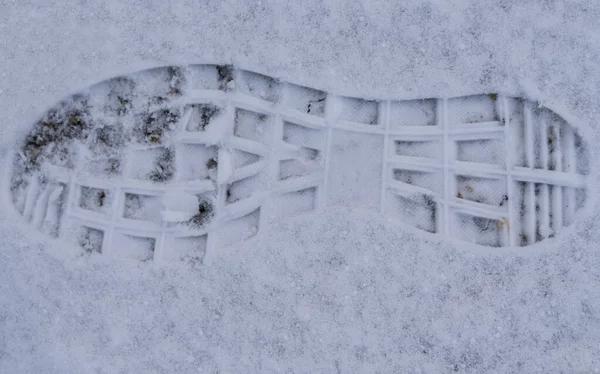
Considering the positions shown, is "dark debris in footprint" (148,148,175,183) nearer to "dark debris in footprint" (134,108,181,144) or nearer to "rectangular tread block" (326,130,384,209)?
"dark debris in footprint" (134,108,181,144)

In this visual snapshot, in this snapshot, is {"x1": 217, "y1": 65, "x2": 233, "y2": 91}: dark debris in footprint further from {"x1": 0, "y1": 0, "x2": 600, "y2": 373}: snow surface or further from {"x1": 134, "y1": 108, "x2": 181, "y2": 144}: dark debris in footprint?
{"x1": 134, "y1": 108, "x2": 181, "y2": 144}: dark debris in footprint

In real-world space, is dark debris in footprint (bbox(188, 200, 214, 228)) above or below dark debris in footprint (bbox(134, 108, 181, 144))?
below

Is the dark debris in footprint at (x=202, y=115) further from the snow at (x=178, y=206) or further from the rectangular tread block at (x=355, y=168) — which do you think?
the rectangular tread block at (x=355, y=168)

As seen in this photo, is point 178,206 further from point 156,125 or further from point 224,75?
point 224,75

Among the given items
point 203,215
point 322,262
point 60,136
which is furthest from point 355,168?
point 60,136

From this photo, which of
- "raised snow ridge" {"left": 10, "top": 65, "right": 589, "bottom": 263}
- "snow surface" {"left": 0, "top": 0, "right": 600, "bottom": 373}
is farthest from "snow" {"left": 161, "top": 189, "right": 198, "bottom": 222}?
"snow surface" {"left": 0, "top": 0, "right": 600, "bottom": 373}

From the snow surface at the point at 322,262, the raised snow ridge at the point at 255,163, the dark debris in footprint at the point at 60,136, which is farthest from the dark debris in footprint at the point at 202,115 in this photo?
the dark debris in footprint at the point at 60,136

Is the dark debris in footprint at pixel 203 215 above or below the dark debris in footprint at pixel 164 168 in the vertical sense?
below

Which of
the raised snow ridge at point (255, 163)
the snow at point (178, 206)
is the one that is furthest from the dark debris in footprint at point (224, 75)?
the snow at point (178, 206)

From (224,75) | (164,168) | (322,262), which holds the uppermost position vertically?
(224,75)
